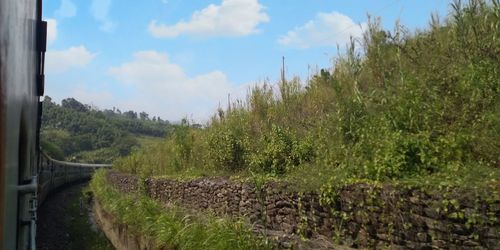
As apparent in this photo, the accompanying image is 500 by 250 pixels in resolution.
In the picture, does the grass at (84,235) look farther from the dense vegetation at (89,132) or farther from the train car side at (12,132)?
the dense vegetation at (89,132)

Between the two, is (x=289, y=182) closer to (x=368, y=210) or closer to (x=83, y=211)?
(x=368, y=210)

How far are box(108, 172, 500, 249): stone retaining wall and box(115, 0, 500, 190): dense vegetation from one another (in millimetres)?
280

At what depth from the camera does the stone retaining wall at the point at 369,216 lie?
146 inches

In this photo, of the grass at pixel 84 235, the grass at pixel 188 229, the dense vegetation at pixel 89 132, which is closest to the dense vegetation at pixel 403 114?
the grass at pixel 188 229

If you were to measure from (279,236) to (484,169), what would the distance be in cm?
270

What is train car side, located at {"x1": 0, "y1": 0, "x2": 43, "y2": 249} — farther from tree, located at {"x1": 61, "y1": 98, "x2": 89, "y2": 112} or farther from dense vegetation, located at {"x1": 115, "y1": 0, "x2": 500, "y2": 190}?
tree, located at {"x1": 61, "y1": 98, "x2": 89, "y2": 112}

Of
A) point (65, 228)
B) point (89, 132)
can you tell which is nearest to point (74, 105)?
point (89, 132)

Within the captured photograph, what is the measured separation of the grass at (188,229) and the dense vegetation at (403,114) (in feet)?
3.80

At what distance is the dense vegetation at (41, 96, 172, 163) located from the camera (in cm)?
8812

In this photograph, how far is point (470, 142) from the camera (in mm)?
4863

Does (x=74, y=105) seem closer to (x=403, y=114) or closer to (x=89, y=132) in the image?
(x=89, y=132)

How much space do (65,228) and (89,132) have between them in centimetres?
9071

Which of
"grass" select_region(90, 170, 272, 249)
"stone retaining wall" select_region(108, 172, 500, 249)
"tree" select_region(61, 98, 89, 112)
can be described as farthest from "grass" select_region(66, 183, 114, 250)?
"tree" select_region(61, 98, 89, 112)

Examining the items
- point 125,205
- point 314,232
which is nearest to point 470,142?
point 314,232
